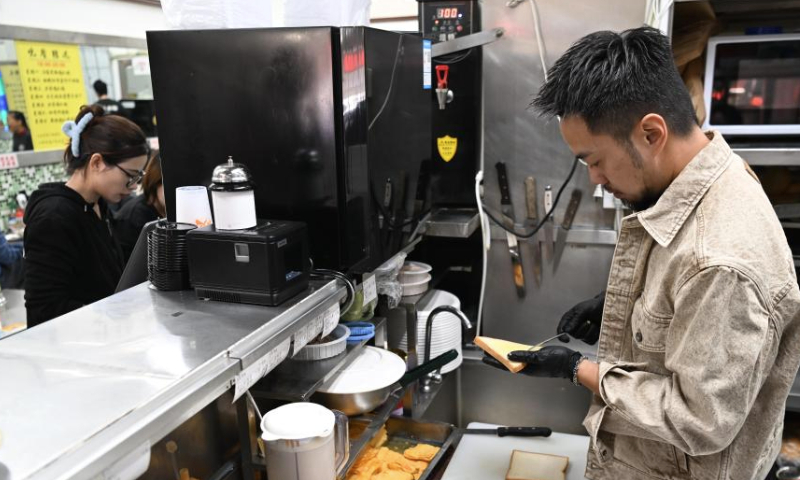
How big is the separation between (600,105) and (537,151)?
1346 millimetres

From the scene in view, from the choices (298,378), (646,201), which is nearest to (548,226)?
(646,201)

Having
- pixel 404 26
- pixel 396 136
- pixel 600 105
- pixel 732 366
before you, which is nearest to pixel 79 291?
pixel 396 136

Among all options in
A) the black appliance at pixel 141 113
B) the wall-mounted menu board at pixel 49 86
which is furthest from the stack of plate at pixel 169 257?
the black appliance at pixel 141 113

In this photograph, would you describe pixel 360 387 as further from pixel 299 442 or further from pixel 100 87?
pixel 100 87

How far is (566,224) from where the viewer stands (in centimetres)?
254

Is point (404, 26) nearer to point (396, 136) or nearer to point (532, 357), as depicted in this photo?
point (396, 136)

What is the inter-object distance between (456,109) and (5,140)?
111 inches

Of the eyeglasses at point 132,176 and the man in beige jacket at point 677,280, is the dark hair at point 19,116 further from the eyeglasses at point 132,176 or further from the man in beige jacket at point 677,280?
the man in beige jacket at point 677,280

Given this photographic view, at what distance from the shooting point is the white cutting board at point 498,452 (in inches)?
78.6

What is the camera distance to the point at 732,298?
1051 mm

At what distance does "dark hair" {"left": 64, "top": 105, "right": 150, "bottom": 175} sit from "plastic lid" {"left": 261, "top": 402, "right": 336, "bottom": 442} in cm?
140

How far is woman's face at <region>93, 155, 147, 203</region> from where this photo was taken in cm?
221

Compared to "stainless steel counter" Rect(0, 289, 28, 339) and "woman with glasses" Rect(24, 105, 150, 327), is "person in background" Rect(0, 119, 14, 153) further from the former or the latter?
"woman with glasses" Rect(24, 105, 150, 327)

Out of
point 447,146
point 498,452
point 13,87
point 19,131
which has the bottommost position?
point 498,452
